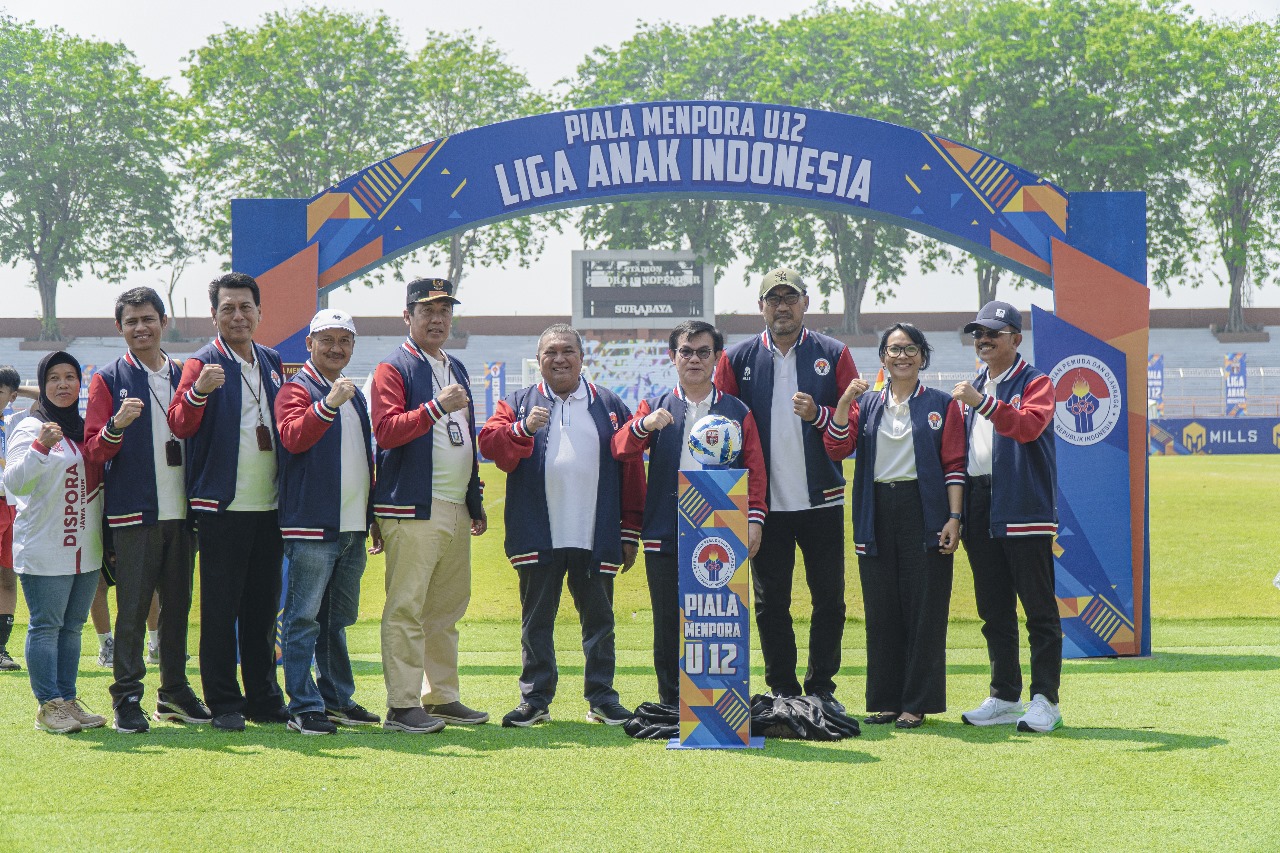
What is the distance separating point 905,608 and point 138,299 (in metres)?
3.66

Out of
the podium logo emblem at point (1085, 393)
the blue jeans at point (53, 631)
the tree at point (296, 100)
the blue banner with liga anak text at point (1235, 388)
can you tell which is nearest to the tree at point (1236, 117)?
the blue banner with liga anak text at point (1235, 388)

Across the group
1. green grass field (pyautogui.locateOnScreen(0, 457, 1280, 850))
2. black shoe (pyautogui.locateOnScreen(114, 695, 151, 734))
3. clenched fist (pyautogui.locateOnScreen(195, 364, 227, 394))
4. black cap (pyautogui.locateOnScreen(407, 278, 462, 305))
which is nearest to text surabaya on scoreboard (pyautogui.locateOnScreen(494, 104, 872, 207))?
black cap (pyautogui.locateOnScreen(407, 278, 462, 305))

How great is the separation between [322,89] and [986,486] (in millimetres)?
30394

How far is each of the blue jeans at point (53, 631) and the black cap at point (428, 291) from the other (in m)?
1.84

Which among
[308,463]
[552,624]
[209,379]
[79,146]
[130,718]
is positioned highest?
[79,146]

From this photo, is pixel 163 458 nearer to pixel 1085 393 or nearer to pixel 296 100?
pixel 1085 393

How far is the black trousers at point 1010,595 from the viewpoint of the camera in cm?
537

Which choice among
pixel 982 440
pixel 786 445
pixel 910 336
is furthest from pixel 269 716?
pixel 982 440

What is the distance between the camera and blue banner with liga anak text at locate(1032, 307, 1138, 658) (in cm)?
775

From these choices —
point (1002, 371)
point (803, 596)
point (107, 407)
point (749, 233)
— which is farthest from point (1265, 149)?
point (107, 407)

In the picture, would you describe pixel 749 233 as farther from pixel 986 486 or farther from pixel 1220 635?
pixel 986 486

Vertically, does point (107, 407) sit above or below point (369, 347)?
below

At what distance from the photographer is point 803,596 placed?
10852 millimetres

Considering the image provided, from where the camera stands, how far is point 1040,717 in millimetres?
5242
